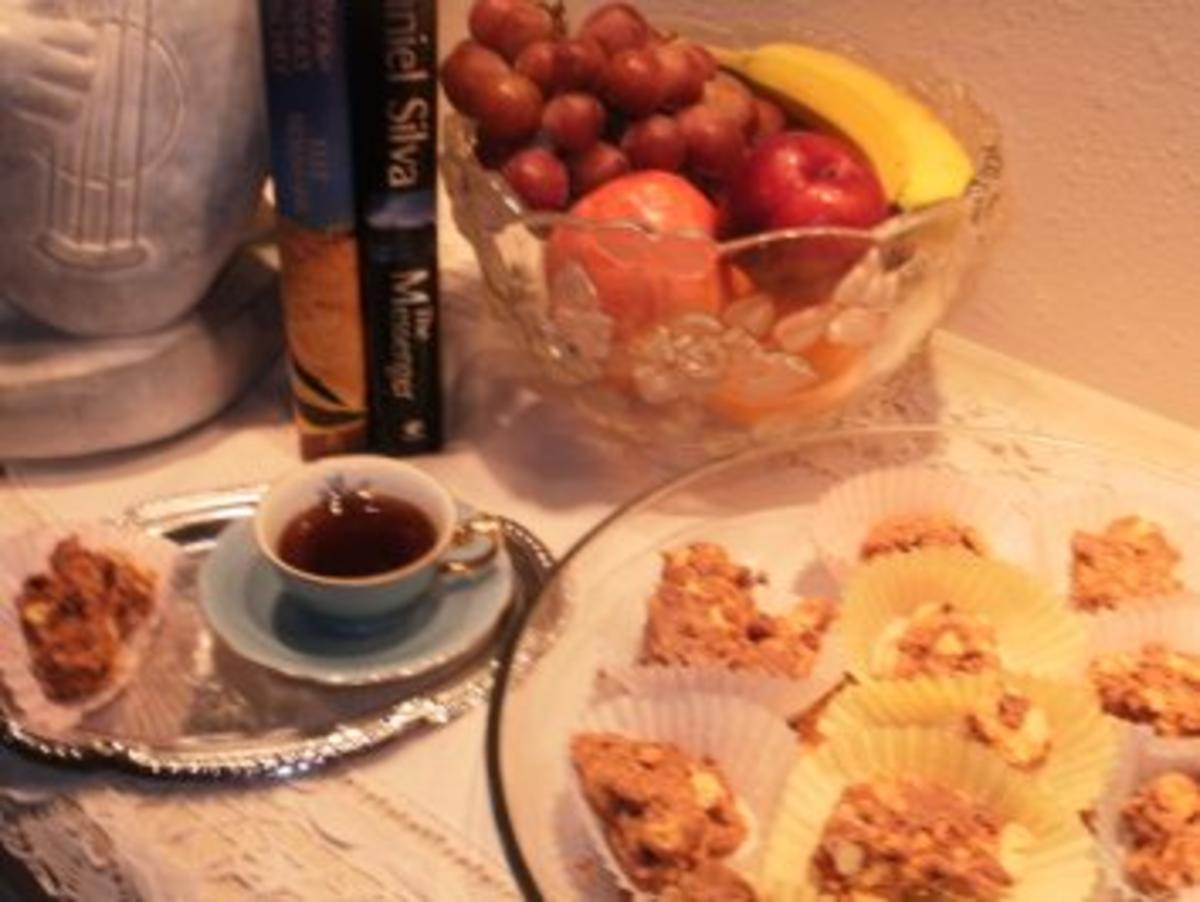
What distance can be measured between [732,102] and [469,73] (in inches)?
5.9

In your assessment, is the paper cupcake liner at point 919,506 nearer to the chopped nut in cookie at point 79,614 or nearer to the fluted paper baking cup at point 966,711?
the fluted paper baking cup at point 966,711

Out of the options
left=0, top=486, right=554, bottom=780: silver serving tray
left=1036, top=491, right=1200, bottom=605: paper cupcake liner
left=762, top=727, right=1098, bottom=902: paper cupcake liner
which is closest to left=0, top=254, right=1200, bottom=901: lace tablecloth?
left=0, top=486, right=554, bottom=780: silver serving tray

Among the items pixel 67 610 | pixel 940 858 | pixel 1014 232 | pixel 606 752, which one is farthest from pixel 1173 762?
pixel 67 610

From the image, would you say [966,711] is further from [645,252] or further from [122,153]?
[122,153]

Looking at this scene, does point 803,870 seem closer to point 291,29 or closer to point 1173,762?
point 1173,762

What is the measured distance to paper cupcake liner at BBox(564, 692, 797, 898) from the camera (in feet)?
2.24

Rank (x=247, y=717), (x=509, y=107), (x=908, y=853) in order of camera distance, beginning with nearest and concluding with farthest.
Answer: (x=908, y=853)
(x=247, y=717)
(x=509, y=107)

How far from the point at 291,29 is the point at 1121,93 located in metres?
0.46

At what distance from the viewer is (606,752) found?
0.66m

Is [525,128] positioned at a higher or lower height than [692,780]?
higher

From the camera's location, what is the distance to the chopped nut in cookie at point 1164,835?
2.15 feet

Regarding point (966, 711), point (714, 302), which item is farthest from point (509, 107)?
point (966, 711)

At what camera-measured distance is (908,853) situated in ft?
2.10

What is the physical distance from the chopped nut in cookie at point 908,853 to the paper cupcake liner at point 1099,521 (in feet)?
0.67
